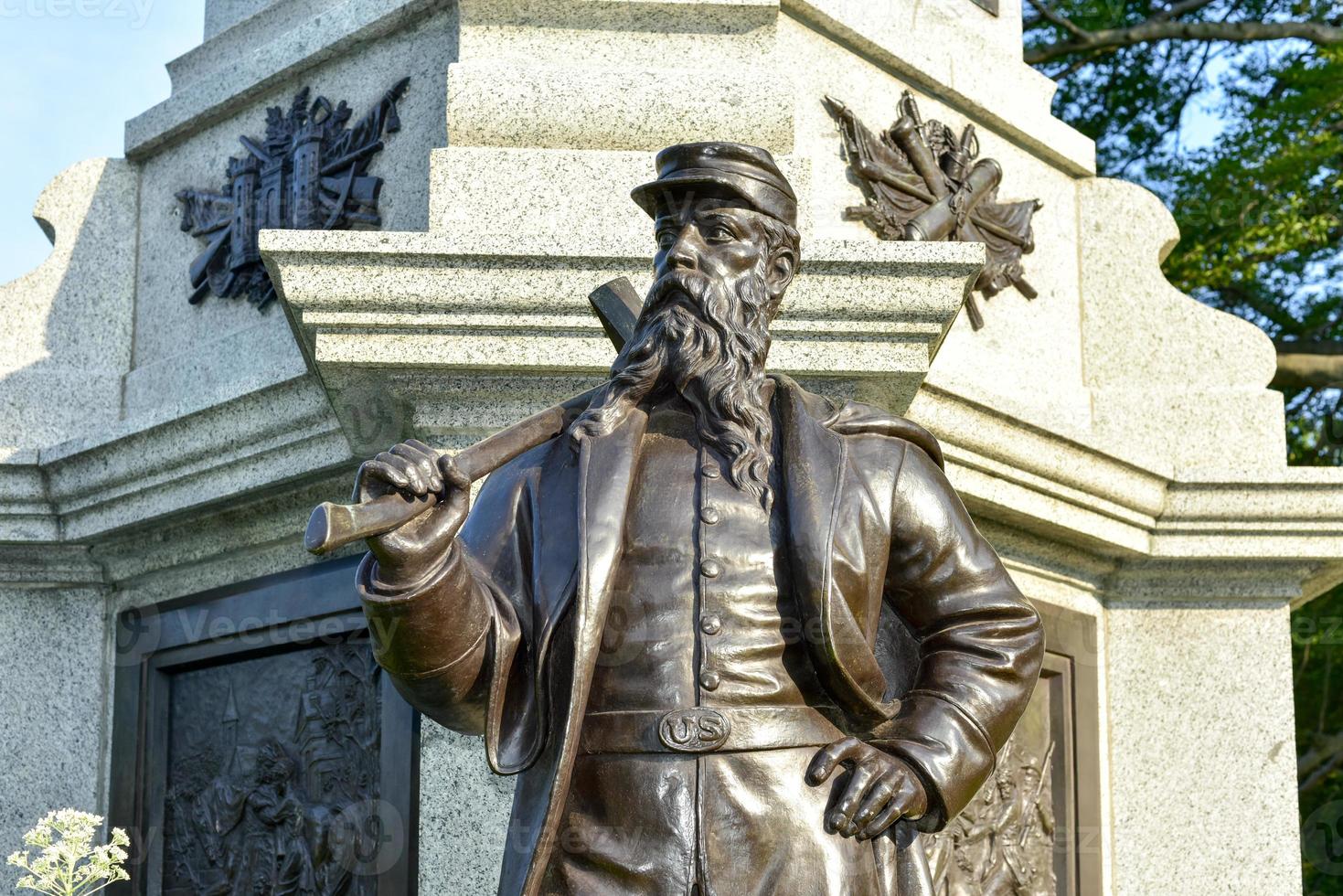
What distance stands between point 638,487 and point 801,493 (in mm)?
337

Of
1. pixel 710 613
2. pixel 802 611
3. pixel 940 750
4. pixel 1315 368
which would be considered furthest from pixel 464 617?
pixel 1315 368

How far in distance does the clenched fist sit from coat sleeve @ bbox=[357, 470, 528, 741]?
4 cm

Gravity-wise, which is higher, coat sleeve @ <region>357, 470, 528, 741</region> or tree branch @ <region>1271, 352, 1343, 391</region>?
tree branch @ <region>1271, 352, 1343, 391</region>

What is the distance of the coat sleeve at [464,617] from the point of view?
3.54 meters

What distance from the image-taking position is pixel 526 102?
17.6 ft

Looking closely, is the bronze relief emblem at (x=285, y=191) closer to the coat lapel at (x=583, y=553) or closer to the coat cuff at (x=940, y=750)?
the coat lapel at (x=583, y=553)

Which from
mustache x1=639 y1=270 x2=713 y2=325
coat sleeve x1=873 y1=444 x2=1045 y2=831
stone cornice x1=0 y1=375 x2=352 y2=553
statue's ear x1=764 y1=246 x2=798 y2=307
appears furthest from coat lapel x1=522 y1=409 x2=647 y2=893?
stone cornice x1=0 y1=375 x2=352 y2=553

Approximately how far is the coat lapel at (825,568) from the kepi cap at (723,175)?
46cm

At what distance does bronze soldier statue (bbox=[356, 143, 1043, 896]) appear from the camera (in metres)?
3.55

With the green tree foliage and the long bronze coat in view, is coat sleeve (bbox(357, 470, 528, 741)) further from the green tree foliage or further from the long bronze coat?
the green tree foliage

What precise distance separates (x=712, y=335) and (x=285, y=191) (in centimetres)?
279

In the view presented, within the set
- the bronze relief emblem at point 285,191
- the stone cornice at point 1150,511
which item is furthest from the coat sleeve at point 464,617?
the bronze relief emblem at point 285,191

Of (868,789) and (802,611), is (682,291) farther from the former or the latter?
(868,789)

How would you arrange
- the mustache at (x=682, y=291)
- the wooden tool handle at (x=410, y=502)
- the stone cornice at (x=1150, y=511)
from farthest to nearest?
the stone cornice at (x=1150, y=511), the mustache at (x=682, y=291), the wooden tool handle at (x=410, y=502)
